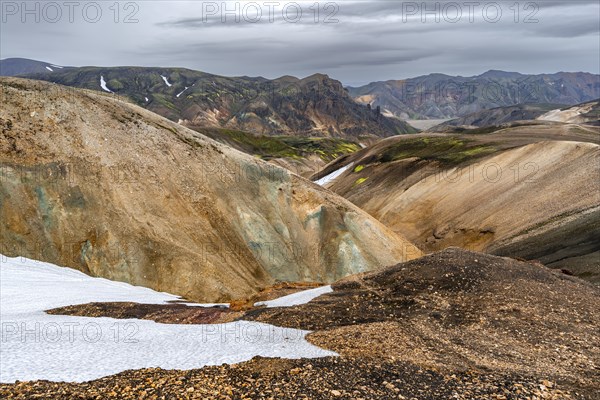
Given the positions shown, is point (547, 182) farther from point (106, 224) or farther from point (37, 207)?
point (37, 207)

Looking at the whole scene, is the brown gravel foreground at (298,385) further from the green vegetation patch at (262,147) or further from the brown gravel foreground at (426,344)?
the green vegetation patch at (262,147)

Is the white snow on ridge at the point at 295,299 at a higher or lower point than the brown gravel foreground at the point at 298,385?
lower

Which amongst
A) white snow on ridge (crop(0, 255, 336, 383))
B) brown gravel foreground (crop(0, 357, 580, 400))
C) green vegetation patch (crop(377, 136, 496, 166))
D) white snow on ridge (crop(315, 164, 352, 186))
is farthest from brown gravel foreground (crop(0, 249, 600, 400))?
white snow on ridge (crop(315, 164, 352, 186))

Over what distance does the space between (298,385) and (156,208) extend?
2890 centimetres

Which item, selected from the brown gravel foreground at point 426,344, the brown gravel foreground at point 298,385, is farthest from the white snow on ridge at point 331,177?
the brown gravel foreground at point 298,385

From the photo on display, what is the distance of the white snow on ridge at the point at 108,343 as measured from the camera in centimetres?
1384

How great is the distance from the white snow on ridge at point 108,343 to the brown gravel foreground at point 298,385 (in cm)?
76

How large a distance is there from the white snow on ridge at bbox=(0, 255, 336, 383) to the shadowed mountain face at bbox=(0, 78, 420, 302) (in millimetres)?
10699

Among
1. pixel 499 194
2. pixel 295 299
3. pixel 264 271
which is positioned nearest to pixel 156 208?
pixel 264 271

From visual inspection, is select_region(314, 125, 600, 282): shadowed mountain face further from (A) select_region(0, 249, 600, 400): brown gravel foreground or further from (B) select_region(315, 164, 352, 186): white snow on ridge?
(A) select_region(0, 249, 600, 400): brown gravel foreground

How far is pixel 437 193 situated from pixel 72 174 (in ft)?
167

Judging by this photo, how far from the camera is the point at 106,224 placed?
35.4 metres

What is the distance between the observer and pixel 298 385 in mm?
12625

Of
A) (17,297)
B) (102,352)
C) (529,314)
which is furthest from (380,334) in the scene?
(17,297)
